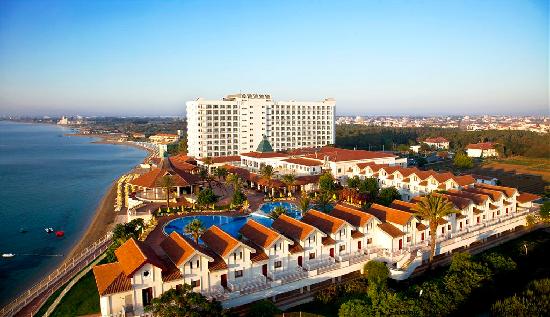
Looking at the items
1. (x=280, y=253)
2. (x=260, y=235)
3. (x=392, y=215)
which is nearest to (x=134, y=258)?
(x=260, y=235)

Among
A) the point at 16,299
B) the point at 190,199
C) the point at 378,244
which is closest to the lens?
the point at 16,299

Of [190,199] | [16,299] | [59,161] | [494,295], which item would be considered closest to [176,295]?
[16,299]

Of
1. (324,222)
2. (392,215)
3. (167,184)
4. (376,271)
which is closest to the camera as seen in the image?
(376,271)

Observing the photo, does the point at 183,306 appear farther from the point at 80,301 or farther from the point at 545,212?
the point at 545,212

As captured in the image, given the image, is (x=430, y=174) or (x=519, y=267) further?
(x=430, y=174)

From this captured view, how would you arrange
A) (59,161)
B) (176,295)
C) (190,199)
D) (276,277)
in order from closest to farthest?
(176,295)
(276,277)
(190,199)
(59,161)

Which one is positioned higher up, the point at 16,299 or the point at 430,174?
the point at 430,174

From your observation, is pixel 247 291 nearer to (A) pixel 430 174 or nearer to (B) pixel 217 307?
(B) pixel 217 307
